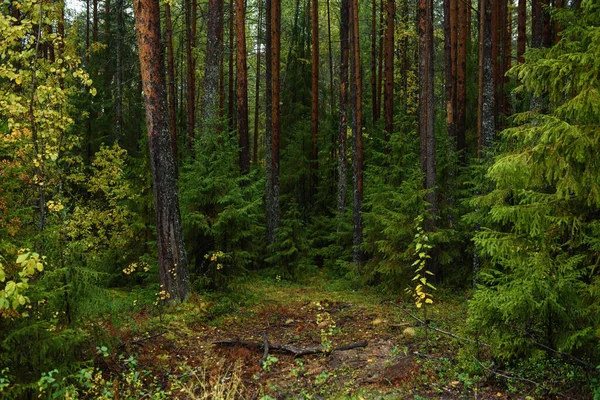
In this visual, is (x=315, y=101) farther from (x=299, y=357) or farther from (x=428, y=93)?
(x=299, y=357)

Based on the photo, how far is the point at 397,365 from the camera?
614 centimetres

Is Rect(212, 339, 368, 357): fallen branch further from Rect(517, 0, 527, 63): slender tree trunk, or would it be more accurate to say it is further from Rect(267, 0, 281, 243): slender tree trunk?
Rect(517, 0, 527, 63): slender tree trunk

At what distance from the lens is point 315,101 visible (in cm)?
1727

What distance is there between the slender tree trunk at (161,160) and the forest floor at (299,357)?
650mm

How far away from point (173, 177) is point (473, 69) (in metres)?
14.4

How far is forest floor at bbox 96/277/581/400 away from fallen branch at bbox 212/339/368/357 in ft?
0.16

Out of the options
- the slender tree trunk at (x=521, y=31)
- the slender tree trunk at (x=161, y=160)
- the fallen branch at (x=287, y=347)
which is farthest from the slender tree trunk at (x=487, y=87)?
the slender tree trunk at (x=161, y=160)

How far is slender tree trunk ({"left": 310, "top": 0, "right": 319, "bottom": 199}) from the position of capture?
1702 centimetres

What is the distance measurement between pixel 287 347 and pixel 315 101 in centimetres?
1229

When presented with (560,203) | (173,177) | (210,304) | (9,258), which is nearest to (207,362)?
(210,304)

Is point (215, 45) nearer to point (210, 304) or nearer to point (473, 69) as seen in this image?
point (210, 304)

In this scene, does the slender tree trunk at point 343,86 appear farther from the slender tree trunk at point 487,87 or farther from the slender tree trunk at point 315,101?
the slender tree trunk at point 487,87

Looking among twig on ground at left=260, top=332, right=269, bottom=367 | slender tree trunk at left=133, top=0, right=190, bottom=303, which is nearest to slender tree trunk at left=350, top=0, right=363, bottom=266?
twig on ground at left=260, top=332, right=269, bottom=367

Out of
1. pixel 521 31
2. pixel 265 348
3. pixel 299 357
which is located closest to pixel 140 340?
pixel 265 348
